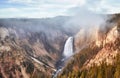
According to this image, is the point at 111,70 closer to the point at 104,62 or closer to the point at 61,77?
the point at 104,62

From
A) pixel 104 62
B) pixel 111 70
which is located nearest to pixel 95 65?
pixel 104 62

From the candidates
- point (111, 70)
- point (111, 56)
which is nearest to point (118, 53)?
point (111, 56)

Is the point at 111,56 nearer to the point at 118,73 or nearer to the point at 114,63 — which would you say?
the point at 114,63

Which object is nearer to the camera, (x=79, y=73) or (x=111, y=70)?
(x=111, y=70)

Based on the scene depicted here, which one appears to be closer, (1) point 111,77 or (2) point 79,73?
(1) point 111,77

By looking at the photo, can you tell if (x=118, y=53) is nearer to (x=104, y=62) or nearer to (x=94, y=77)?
(x=104, y=62)

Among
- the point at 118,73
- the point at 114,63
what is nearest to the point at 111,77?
the point at 118,73

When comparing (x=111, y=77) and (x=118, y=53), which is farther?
(x=118, y=53)
